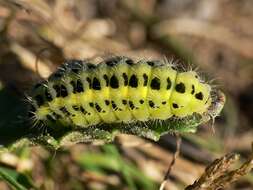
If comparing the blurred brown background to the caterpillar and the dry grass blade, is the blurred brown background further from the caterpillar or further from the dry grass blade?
the dry grass blade

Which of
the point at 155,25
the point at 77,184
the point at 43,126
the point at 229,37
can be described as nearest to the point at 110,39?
the point at 155,25

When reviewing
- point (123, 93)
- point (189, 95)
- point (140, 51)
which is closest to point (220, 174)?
point (189, 95)

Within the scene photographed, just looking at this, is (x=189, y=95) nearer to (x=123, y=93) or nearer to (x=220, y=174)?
(x=123, y=93)

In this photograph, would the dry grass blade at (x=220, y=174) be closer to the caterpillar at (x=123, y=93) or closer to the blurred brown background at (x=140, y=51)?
the caterpillar at (x=123, y=93)

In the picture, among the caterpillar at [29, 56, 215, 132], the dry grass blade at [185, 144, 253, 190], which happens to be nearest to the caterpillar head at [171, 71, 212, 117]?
the caterpillar at [29, 56, 215, 132]

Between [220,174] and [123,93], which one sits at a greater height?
[123,93]
